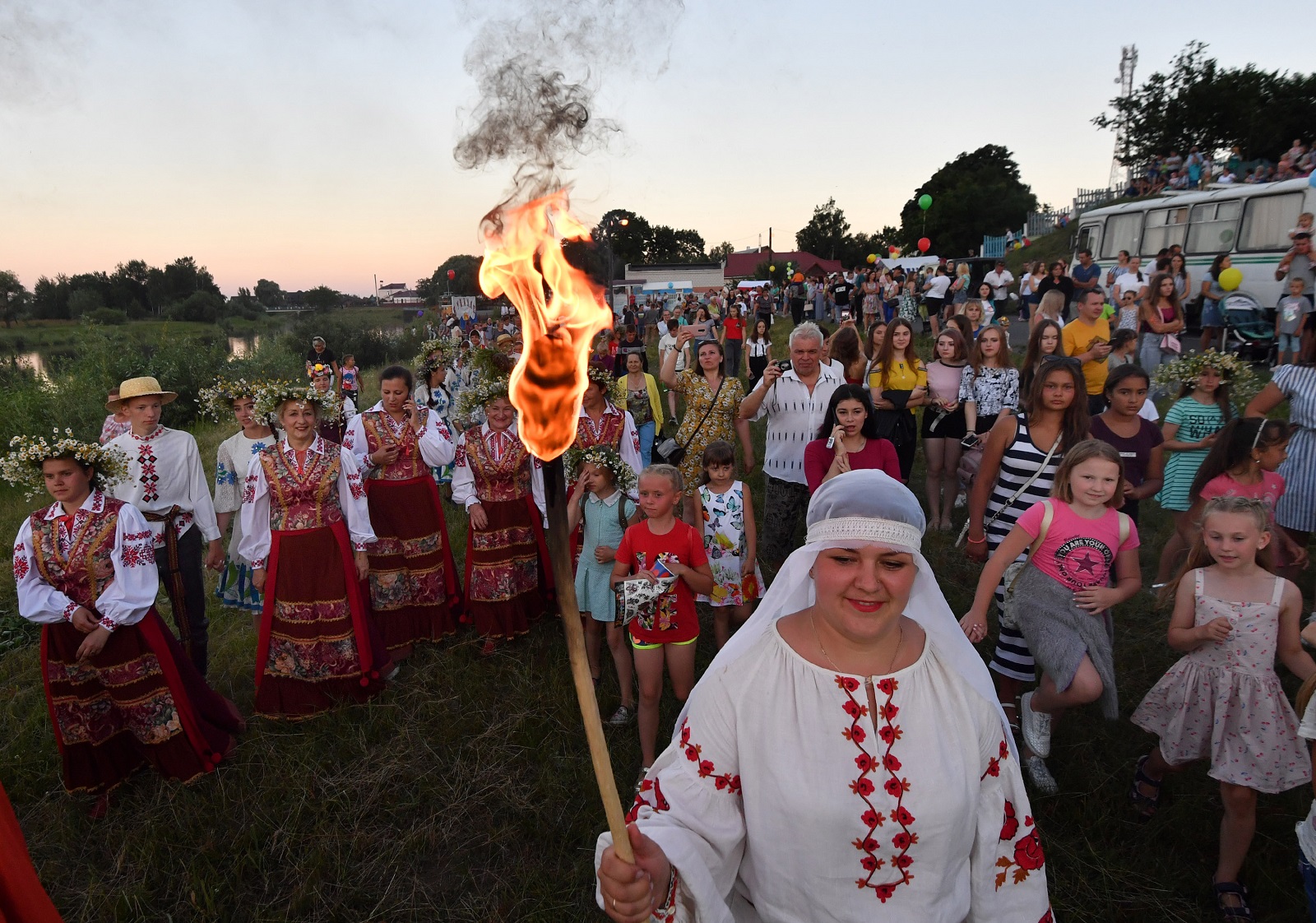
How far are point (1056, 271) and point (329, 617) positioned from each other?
13.8m

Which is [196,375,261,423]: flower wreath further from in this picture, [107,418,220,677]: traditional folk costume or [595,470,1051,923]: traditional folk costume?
[595,470,1051,923]: traditional folk costume

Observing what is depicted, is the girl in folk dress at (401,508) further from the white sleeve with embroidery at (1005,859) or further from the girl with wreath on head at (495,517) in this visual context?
the white sleeve with embroidery at (1005,859)

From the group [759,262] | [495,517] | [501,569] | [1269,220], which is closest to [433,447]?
[495,517]

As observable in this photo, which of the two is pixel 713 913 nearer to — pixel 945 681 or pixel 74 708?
pixel 945 681

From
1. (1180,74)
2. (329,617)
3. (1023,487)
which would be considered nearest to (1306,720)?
(1023,487)

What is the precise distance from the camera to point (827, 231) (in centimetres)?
8912

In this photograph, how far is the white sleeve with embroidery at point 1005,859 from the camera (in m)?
2.07

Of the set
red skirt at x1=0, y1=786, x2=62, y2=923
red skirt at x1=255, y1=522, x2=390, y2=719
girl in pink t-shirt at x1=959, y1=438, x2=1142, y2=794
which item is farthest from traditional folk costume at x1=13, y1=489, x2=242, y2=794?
girl in pink t-shirt at x1=959, y1=438, x2=1142, y2=794

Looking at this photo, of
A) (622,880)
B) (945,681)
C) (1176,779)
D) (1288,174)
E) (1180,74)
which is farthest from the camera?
(1180,74)

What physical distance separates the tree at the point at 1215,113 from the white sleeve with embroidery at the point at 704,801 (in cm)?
4993

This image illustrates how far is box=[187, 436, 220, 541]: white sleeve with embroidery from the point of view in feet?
17.4

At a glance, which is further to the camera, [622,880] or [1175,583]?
[1175,583]

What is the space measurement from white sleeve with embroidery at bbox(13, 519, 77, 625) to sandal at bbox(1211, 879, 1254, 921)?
565cm

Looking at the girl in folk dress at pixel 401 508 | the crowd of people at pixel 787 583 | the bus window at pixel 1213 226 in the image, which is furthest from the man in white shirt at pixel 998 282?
the girl in folk dress at pixel 401 508
